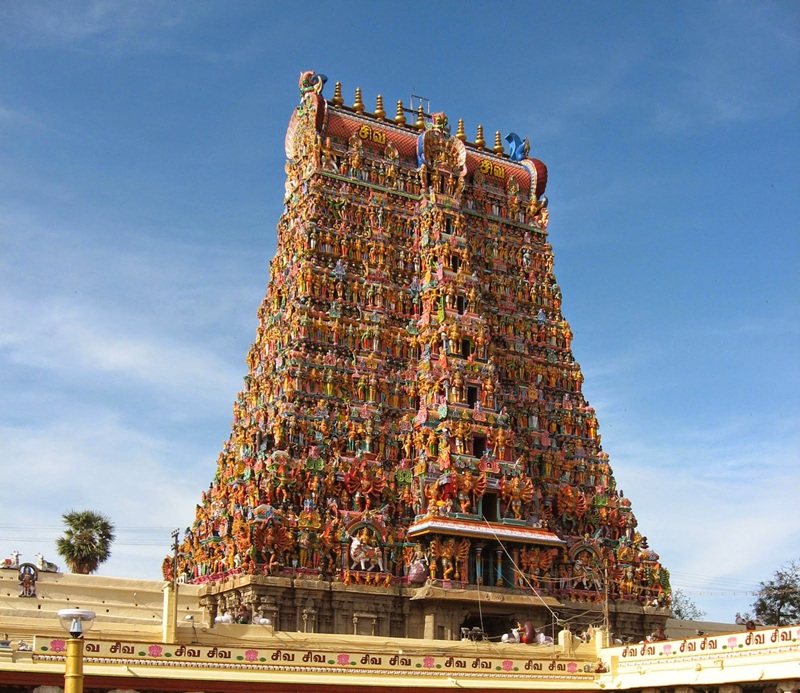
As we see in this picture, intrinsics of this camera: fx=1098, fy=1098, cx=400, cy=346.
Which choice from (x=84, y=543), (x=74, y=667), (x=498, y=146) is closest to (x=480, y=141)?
(x=498, y=146)

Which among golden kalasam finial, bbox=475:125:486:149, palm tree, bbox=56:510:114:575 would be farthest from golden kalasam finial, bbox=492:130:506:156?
palm tree, bbox=56:510:114:575

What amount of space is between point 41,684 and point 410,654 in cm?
1181

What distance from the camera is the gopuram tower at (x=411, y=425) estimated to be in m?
49.1

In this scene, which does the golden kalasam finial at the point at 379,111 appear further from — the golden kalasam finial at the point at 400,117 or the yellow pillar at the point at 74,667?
the yellow pillar at the point at 74,667

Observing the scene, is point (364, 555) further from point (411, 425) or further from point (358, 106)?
point (358, 106)

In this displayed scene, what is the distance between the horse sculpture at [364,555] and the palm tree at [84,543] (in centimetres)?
1162

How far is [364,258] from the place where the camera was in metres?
57.8

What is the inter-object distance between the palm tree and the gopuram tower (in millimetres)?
4685

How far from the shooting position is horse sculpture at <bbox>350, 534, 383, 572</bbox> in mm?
49219

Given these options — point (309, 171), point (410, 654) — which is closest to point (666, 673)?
point (410, 654)

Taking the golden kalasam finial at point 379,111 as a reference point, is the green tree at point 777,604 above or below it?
below

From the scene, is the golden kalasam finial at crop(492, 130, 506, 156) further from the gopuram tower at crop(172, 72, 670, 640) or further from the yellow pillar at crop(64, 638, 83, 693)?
the yellow pillar at crop(64, 638, 83, 693)

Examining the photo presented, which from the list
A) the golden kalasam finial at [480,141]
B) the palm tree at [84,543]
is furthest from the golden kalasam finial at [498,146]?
the palm tree at [84,543]

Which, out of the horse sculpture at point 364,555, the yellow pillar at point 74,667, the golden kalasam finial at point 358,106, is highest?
the golden kalasam finial at point 358,106
